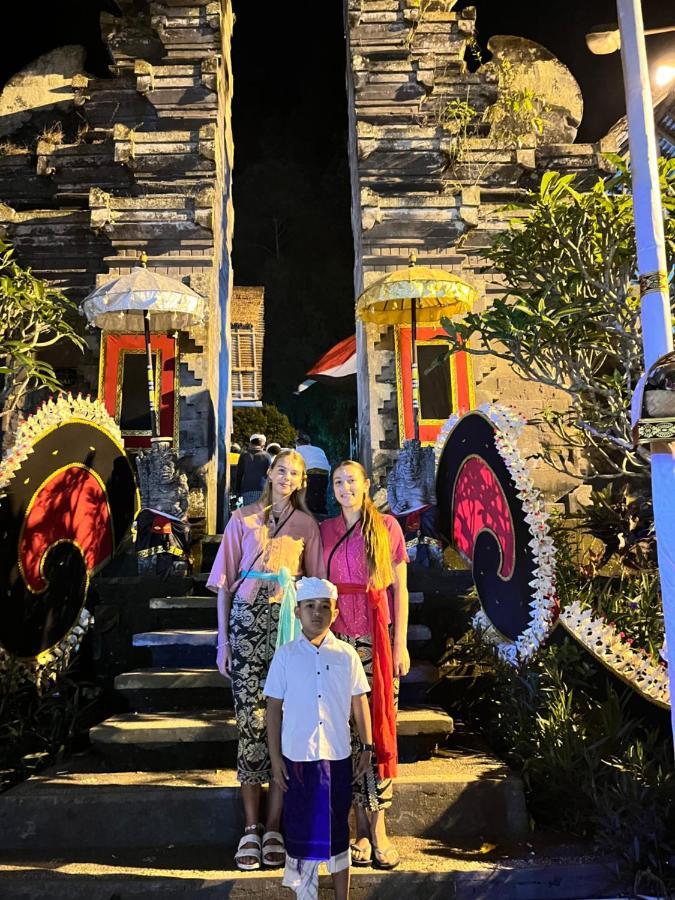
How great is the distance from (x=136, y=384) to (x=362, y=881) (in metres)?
8.04

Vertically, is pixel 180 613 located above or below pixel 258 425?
below

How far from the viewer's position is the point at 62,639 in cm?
520

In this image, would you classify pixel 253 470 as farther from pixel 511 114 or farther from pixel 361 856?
pixel 511 114

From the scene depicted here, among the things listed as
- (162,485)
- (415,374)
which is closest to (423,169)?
(415,374)

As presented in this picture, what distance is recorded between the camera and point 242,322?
58.8 feet

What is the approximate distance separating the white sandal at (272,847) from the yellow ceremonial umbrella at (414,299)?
5732 mm

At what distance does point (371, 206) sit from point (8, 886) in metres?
9.28

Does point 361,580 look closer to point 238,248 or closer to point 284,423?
point 284,423

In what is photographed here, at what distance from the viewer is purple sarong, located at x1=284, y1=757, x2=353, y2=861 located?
2857 millimetres

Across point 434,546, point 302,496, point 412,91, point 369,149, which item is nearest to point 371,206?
point 369,149

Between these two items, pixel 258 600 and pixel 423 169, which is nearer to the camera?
pixel 258 600

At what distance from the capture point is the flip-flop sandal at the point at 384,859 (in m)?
3.26

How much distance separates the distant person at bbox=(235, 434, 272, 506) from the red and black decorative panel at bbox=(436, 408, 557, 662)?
9.84ft

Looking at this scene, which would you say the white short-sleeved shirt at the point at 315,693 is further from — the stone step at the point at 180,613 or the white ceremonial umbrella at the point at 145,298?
the white ceremonial umbrella at the point at 145,298
